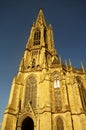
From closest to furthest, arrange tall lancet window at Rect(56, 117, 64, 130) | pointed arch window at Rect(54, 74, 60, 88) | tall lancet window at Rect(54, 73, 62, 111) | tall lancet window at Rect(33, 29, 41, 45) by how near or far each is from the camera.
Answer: tall lancet window at Rect(56, 117, 64, 130), tall lancet window at Rect(54, 73, 62, 111), pointed arch window at Rect(54, 74, 60, 88), tall lancet window at Rect(33, 29, 41, 45)

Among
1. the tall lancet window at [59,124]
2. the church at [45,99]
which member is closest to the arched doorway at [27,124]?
the church at [45,99]

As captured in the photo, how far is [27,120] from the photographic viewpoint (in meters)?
27.1

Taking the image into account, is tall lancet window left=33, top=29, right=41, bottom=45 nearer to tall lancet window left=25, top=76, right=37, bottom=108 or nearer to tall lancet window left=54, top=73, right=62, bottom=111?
tall lancet window left=25, top=76, right=37, bottom=108

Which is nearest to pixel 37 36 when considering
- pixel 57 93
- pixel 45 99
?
pixel 57 93

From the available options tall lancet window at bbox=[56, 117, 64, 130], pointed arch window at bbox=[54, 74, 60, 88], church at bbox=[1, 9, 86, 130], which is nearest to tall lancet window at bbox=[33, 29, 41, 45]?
church at bbox=[1, 9, 86, 130]

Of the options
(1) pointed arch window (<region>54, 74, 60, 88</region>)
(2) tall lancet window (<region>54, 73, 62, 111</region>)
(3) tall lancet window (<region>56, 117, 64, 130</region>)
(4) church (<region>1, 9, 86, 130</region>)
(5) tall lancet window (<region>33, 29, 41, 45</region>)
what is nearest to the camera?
(3) tall lancet window (<region>56, 117, 64, 130</region>)

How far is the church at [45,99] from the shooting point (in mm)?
23672

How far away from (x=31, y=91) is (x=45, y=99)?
5144 millimetres

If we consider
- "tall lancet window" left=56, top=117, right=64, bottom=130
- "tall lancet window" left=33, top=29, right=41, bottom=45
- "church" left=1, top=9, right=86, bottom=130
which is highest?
"tall lancet window" left=33, top=29, right=41, bottom=45

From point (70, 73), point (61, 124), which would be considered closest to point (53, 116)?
point (61, 124)

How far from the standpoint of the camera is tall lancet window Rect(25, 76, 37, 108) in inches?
1131

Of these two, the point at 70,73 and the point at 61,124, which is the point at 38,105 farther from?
the point at 70,73

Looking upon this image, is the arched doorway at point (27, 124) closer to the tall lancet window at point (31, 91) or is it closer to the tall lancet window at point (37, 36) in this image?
the tall lancet window at point (31, 91)

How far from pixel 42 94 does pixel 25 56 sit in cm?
1372
